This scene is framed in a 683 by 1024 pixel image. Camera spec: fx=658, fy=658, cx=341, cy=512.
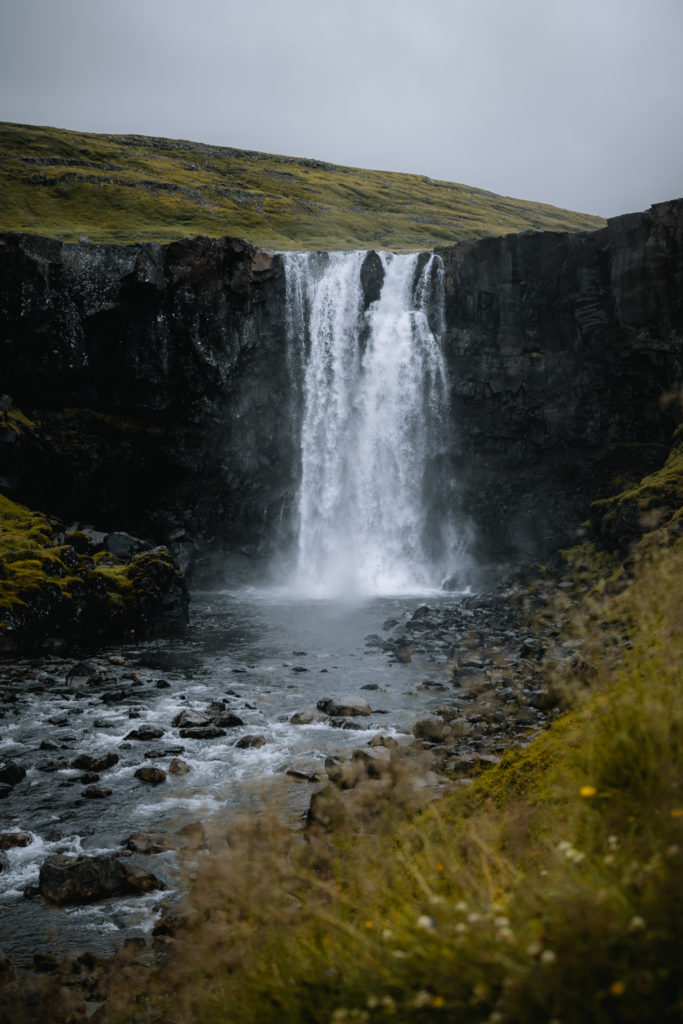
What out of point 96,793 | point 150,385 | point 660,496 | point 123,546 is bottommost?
point 96,793

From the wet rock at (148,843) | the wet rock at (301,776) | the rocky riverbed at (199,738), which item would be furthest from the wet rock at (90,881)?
the wet rock at (301,776)

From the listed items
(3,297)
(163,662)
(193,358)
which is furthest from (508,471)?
(3,297)

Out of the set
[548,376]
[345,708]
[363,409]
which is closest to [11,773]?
[345,708]

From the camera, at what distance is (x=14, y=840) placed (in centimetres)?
987

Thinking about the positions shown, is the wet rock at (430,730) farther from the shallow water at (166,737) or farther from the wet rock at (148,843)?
the wet rock at (148,843)

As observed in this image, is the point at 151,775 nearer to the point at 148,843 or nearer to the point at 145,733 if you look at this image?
the point at 145,733

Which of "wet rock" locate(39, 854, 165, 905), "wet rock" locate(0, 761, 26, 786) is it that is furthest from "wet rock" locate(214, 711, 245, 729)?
"wet rock" locate(39, 854, 165, 905)

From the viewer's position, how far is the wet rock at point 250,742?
543 inches

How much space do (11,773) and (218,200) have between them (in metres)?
77.6

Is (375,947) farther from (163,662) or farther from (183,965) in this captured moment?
(163,662)

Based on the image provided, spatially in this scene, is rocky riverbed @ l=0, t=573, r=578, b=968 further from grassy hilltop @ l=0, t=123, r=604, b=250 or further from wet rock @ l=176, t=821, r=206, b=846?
grassy hilltop @ l=0, t=123, r=604, b=250

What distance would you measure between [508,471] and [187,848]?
35.8 metres

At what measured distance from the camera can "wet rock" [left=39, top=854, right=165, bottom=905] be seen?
8.49 meters

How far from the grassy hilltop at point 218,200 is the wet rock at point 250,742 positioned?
51.9 meters
